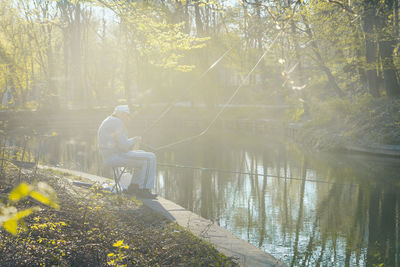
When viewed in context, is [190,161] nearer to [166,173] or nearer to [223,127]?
[166,173]

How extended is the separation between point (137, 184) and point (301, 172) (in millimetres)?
6685

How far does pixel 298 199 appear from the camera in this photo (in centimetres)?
928

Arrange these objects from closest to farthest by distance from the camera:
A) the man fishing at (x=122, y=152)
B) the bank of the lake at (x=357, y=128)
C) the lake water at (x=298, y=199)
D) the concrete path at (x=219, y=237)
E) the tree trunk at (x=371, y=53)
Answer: the concrete path at (x=219, y=237) < the lake water at (x=298, y=199) < the man fishing at (x=122, y=152) < the bank of the lake at (x=357, y=128) < the tree trunk at (x=371, y=53)

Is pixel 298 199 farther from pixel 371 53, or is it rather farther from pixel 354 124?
pixel 371 53

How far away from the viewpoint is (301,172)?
13.3 m

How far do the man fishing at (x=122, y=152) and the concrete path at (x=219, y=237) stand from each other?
0.41m

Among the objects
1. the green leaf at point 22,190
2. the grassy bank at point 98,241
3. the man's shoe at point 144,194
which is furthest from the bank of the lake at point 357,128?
the green leaf at point 22,190

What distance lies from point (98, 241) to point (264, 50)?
66.0 ft

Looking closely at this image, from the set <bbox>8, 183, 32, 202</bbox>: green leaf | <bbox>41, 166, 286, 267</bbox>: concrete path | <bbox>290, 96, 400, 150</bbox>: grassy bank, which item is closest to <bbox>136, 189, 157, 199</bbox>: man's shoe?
<bbox>41, 166, 286, 267</bbox>: concrete path

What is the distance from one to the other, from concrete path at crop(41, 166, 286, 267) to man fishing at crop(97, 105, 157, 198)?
41cm

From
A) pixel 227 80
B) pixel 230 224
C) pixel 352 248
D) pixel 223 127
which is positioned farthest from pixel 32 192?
pixel 227 80

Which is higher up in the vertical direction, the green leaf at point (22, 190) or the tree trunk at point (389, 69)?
the tree trunk at point (389, 69)

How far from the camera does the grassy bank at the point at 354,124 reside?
674 inches

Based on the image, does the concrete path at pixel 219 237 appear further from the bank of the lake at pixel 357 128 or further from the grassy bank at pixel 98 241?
the bank of the lake at pixel 357 128
